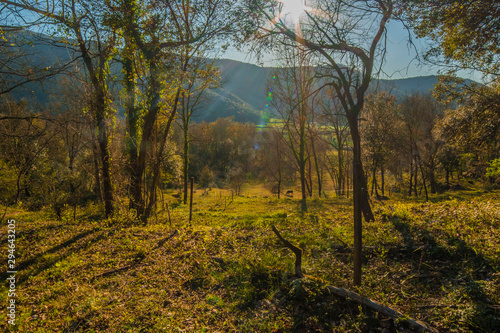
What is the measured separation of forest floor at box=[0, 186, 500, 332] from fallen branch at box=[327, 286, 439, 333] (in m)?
0.09

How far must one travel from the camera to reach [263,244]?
234 inches

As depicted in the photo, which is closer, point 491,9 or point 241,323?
point 241,323

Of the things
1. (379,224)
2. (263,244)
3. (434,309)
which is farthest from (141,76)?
(434,309)

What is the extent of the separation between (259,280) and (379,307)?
1889 mm

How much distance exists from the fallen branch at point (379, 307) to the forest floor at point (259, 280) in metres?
0.09

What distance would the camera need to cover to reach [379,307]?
3.20 meters

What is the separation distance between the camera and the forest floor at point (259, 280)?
3350 millimetres

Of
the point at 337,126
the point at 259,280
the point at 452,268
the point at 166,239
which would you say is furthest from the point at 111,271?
the point at 337,126

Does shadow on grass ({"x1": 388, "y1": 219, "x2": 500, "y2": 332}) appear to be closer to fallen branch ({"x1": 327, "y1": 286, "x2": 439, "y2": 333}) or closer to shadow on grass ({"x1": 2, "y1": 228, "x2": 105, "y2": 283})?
fallen branch ({"x1": 327, "y1": 286, "x2": 439, "y2": 333})

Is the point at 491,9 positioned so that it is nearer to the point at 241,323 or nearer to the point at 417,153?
the point at 241,323

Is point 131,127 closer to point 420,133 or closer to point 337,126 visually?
point 337,126

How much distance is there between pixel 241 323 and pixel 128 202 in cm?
871

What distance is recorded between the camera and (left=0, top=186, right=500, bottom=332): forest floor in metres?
3.35

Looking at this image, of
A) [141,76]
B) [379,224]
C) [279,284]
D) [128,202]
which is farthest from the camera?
[128,202]
